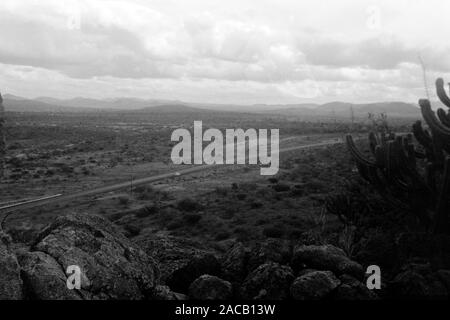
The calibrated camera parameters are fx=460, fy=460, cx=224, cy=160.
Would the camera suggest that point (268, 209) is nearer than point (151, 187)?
Yes

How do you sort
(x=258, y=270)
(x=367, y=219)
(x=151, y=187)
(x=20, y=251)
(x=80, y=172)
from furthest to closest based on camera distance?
(x=80, y=172)
(x=151, y=187)
(x=367, y=219)
(x=258, y=270)
(x=20, y=251)

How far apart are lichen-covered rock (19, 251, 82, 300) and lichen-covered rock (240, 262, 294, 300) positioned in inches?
121

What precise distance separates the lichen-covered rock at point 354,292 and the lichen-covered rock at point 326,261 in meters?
0.63

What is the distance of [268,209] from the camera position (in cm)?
2125

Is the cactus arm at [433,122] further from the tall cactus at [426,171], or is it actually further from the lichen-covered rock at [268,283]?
the lichen-covered rock at [268,283]

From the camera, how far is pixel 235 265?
364 inches

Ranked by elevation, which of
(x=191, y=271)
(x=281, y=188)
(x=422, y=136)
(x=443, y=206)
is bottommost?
(x=281, y=188)

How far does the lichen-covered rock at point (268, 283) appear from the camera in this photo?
779 cm

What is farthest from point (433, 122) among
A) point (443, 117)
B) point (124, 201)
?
point (124, 201)

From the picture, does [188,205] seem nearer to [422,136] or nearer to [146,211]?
[146,211]

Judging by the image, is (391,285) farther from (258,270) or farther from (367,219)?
(367,219)

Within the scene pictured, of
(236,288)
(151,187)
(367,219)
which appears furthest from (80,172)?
(236,288)

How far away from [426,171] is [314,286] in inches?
194
